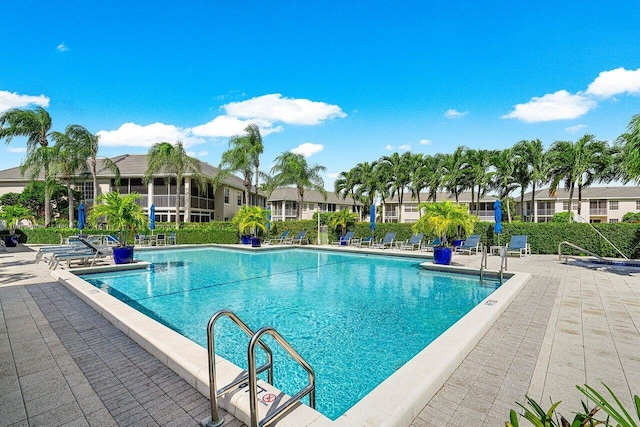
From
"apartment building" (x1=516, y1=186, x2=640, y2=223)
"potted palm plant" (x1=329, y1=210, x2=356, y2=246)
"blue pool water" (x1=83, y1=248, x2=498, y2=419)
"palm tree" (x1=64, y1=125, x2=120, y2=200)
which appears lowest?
"blue pool water" (x1=83, y1=248, x2=498, y2=419)

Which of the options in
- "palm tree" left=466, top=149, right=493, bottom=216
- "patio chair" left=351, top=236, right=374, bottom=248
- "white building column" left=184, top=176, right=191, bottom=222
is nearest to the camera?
"patio chair" left=351, top=236, right=374, bottom=248

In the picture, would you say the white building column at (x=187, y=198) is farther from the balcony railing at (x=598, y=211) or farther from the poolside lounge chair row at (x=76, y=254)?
the balcony railing at (x=598, y=211)

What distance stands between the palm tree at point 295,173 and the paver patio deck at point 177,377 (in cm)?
2461

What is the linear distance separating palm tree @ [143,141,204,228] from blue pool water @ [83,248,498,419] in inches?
525

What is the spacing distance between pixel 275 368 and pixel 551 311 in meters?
5.68

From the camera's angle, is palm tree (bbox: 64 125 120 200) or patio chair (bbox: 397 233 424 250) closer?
patio chair (bbox: 397 233 424 250)

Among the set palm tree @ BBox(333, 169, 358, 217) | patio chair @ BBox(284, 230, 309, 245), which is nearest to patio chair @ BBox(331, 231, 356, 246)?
patio chair @ BBox(284, 230, 309, 245)

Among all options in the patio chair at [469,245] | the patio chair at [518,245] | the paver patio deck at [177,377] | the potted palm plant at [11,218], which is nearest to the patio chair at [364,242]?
the patio chair at [469,245]

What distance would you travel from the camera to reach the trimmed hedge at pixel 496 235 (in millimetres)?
15766

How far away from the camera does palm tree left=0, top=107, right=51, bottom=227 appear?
84.1 ft

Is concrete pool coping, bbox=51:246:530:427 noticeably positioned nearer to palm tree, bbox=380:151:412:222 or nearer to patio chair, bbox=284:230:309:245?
patio chair, bbox=284:230:309:245

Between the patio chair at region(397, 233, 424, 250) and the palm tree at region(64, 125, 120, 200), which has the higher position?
the palm tree at region(64, 125, 120, 200)

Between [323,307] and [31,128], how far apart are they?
3112 cm

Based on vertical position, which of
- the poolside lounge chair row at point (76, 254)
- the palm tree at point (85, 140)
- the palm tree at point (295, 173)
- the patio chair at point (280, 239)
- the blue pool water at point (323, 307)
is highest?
the palm tree at point (85, 140)
